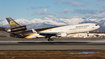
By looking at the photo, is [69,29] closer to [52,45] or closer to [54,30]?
[54,30]

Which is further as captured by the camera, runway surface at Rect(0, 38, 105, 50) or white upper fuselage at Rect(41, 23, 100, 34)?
white upper fuselage at Rect(41, 23, 100, 34)

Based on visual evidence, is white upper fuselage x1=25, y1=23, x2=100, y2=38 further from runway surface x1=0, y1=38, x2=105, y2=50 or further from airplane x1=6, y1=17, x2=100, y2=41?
runway surface x1=0, y1=38, x2=105, y2=50

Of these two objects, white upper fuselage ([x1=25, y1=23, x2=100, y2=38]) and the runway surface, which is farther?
white upper fuselage ([x1=25, y1=23, x2=100, y2=38])

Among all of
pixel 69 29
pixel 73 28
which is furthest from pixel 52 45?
pixel 73 28

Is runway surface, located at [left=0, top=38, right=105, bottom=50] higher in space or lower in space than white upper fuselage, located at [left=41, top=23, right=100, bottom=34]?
lower

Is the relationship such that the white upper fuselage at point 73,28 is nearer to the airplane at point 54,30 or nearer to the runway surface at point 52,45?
Answer: the airplane at point 54,30

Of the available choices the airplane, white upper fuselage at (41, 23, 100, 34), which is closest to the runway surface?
the airplane

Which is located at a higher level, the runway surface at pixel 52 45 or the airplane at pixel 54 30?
the airplane at pixel 54 30

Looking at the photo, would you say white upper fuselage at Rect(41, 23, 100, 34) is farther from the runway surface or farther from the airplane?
the runway surface

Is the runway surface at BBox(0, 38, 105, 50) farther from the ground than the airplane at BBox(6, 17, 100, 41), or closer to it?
closer to it

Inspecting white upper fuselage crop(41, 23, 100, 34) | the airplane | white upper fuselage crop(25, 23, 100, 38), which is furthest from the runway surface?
white upper fuselage crop(41, 23, 100, 34)

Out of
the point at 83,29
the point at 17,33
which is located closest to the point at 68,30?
the point at 83,29

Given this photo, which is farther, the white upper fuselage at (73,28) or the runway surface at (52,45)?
the white upper fuselage at (73,28)

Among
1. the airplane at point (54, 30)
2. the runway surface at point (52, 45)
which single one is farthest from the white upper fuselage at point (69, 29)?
the runway surface at point (52, 45)
